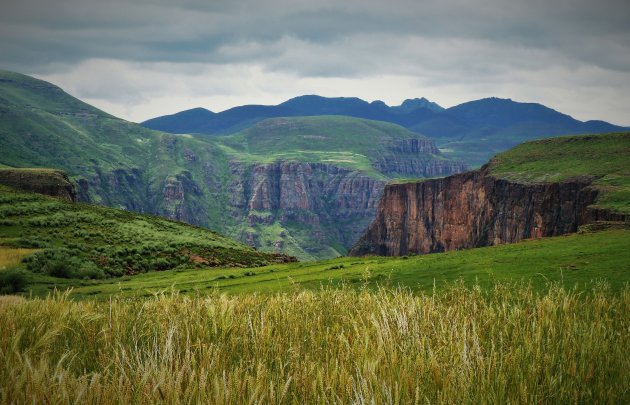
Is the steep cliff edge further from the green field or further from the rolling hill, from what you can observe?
the green field

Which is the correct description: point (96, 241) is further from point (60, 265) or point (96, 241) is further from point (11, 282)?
point (11, 282)

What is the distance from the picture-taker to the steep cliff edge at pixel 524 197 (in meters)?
86.2

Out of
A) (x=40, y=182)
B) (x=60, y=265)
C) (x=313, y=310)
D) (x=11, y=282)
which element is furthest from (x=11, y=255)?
(x=40, y=182)

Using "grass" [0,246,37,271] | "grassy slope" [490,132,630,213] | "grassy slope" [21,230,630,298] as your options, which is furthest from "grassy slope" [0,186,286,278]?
"grassy slope" [490,132,630,213]

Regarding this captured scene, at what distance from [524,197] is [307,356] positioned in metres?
114

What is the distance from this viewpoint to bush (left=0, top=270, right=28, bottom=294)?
2938cm

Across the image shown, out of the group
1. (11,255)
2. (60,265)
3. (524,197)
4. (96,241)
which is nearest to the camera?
(60,265)

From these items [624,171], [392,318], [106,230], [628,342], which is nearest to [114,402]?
[392,318]

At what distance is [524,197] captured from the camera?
110562 mm

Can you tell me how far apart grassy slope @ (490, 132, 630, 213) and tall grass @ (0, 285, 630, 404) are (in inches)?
2847

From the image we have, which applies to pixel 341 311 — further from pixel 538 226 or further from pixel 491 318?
pixel 538 226

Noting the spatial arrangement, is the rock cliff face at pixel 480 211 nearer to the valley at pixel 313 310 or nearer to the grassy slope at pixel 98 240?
the valley at pixel 313 310

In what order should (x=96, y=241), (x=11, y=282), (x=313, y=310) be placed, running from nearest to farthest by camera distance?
(x=313, y=310) < (x=11, y=282) < (x=96, y=241)

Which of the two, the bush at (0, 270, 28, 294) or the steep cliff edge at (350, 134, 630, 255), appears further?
the steep cliff edge at (350, 134, 630, 255)
